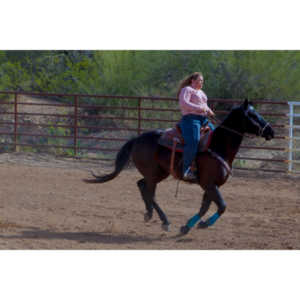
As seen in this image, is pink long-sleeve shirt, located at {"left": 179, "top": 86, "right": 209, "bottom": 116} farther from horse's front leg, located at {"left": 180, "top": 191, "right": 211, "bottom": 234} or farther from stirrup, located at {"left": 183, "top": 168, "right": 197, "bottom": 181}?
horse's front leg, located at {"left": 180, "top": 191, "right": 211, "bottom": 234}

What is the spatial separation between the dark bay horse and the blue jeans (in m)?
0.16

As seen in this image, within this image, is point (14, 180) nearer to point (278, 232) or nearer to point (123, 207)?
point (123, 207)

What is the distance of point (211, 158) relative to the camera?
21.6 feet

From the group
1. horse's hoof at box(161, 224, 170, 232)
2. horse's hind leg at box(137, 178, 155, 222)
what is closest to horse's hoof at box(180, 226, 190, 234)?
horse's hoof at box(161, 224, 170, 232)

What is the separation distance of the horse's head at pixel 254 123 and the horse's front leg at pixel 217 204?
0.94 metres

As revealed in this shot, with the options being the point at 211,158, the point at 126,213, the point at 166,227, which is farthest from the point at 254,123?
the point at 126,213

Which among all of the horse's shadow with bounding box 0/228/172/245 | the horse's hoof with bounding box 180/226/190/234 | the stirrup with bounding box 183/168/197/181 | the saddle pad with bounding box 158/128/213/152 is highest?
the saddle pad with bounding box 158/128/213/152

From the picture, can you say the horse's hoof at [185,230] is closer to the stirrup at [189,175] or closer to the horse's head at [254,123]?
the stirrup at [189,175]

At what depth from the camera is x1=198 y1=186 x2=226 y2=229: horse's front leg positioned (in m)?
6.36

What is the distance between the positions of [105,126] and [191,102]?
11.7 m

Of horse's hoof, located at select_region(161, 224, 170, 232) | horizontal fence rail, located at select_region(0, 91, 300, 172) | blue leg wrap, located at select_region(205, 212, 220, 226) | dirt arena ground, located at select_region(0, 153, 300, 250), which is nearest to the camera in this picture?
dirt arena ground, located at select_region(0, 153, 300, 250)

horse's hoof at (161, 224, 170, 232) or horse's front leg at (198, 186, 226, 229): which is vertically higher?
horse's front leg at (198, 186, 226, 229)

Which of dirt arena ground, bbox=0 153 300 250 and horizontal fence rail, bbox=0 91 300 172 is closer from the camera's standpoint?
dirt arena ground, bbox=0 153 300 250

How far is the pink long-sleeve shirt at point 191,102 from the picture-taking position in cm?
645
